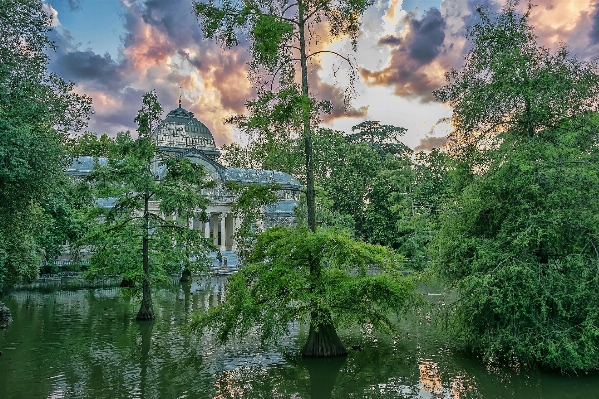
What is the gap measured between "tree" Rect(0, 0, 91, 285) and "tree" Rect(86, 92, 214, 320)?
484cm

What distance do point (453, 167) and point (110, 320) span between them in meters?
13.9

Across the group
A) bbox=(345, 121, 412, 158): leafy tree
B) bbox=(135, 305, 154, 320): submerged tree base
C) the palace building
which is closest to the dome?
the palace building

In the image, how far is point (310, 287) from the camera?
1217cm

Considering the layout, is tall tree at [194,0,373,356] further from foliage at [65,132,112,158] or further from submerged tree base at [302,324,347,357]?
foliage at [65,132,112,158]

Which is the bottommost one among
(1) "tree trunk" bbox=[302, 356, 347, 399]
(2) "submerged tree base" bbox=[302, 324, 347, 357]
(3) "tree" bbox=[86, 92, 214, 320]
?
(1) "tree trunk" bbox=[302, 356, 347, 399]

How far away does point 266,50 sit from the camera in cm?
1352

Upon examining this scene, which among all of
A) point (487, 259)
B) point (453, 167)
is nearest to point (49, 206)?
point (453, 167)

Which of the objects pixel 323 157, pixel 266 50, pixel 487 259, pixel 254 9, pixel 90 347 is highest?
pixel 323 157

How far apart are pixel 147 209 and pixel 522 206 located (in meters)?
13.0

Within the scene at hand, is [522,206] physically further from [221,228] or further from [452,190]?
[221,228]

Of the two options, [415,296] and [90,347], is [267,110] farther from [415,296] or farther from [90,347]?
[90,347]

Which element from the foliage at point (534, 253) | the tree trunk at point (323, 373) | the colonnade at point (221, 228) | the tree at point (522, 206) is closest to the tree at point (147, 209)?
the tree trunk at point (323, 373)

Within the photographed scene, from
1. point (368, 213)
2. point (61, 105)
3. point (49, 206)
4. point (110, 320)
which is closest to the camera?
point (61, 105)

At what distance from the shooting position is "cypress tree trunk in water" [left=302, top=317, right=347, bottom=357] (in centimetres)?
1323
